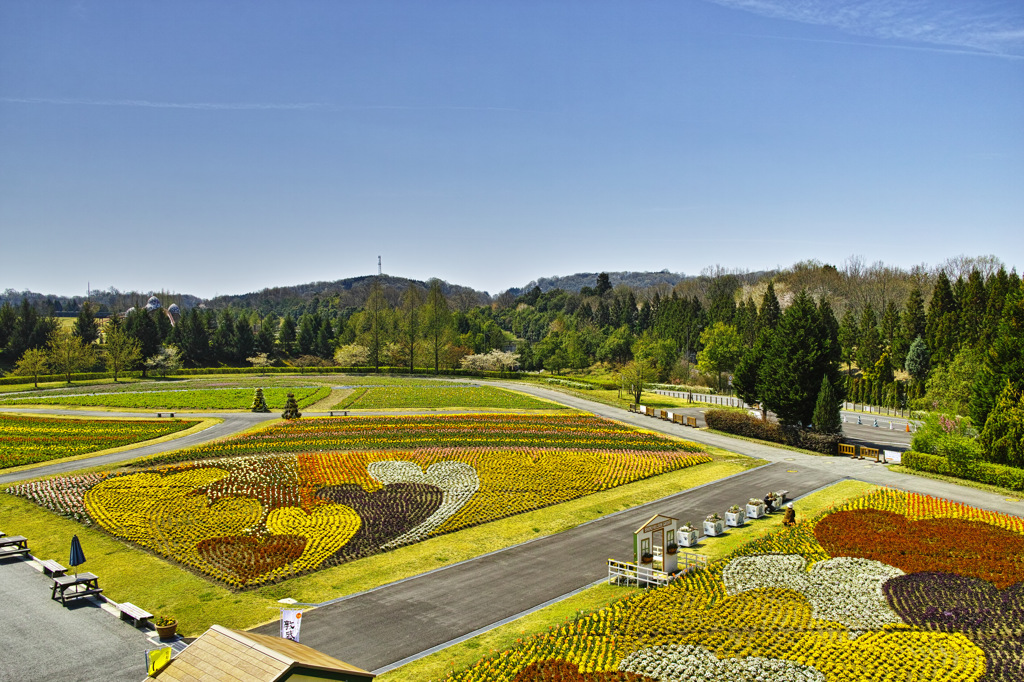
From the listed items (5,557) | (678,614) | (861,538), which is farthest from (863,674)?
(5,557)

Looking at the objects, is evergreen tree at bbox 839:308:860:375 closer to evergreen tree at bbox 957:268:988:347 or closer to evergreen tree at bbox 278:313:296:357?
evergreen tree at bbox 957:268:988:347

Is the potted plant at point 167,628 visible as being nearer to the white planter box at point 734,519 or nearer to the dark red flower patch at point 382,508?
the dark red flower patch at point 382,508

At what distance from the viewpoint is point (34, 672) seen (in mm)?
15273

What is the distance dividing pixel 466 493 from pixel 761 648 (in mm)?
16688

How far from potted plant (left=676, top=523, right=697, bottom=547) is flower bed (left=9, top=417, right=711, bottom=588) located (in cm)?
696

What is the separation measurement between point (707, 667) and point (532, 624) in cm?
477

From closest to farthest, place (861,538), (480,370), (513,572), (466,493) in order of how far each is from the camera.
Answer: (513,572), (861,538), (466,493), (480,370)

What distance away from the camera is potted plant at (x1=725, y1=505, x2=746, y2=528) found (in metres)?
26.3

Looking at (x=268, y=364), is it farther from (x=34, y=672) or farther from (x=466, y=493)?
(x=34, y=672)

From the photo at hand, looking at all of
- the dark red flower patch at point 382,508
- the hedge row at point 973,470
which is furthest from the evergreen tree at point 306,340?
the hedge row at point 973,470

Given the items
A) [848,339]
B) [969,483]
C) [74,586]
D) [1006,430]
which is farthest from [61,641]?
[848,339]

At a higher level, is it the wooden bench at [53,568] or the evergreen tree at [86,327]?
the evergreen tree at [86,327]

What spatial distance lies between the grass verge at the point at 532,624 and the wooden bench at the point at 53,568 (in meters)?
12.3

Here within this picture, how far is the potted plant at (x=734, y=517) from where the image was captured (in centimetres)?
2627
